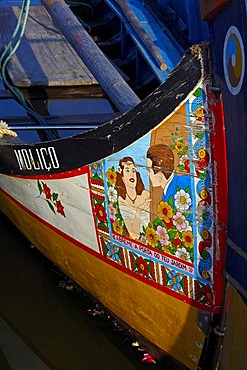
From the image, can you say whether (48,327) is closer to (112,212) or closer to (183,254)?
(112,212)

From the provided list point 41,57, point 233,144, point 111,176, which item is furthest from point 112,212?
point 41,57

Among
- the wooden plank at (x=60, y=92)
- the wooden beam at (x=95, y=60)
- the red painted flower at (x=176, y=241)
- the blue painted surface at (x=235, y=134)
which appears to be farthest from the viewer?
the wooden plank at (x=60, y=92)

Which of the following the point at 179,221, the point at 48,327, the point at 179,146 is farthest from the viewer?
the point at 48,327

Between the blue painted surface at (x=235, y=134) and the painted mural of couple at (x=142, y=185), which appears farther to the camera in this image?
the painted mural of couple at (x=142, y=185)

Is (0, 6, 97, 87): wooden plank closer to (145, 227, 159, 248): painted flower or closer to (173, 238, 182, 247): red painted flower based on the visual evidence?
(145, 227, 159, 248): painted flower

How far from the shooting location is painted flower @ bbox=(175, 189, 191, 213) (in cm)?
226

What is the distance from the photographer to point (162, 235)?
2414mm

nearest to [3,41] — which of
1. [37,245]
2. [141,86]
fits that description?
[141,86]

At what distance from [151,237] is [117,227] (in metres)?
0.21

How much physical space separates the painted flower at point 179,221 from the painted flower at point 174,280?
22 centimetres

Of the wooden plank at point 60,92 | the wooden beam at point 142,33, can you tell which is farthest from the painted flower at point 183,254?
the wooden plank at point 60,92

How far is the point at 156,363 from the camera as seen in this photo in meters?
2.90

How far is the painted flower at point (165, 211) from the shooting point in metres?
2.34

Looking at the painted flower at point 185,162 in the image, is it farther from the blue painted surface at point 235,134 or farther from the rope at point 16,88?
the rope at point 16,88
